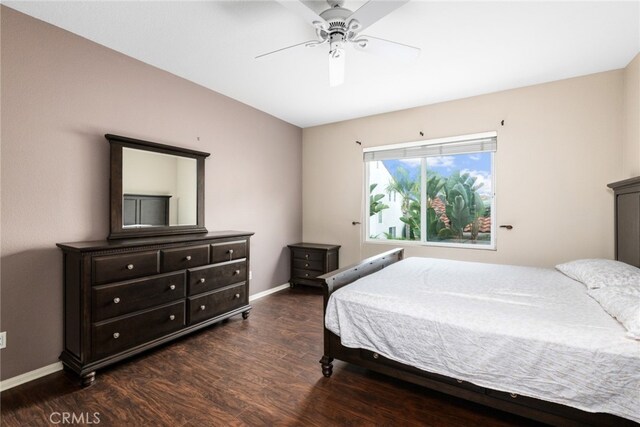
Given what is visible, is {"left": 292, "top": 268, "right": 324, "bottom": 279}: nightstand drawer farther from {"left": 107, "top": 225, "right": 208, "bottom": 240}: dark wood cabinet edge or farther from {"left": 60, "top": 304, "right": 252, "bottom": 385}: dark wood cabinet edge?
{"left": 60, "top": 304, "right": 252, "bottom": 385}: dark wood cabinet edge

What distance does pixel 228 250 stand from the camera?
3064mm

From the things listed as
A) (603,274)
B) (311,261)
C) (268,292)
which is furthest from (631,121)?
(268,292)

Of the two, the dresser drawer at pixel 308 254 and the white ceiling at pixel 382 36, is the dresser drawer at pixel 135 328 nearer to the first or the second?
the dresser drawer at pixel 308 254

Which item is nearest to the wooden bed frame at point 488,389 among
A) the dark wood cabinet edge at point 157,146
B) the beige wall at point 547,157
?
the beige wall at point 547,157

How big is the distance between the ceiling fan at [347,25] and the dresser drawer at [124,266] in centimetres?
197

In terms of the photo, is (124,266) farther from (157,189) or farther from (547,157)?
(547,157)

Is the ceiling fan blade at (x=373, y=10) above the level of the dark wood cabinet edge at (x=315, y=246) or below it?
above

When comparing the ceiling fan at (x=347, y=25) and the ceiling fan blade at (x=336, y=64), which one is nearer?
the ceiling fan at (x=347, y=25)

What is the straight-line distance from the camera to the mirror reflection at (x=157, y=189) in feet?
8.59

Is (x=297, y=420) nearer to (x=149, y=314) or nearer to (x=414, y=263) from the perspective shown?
(x=149, y=314)

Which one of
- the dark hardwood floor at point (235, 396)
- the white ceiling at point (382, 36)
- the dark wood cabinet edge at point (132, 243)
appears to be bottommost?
the dark hardwood floor at point (235, 396)

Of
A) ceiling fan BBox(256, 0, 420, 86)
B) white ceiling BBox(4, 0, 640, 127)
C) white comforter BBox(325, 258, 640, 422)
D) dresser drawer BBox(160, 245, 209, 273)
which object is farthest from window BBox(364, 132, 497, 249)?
dresser drawer BBox(160, 245, 209, 273)

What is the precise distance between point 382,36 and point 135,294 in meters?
2.82

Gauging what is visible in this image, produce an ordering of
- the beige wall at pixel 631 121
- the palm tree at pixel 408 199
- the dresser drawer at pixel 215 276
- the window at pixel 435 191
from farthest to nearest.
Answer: the palm tree at pixel 408 199 < the window at pixel 435 191 < the dresser drawer at pixel 215 276 < the beige wall at pixel 631 121
